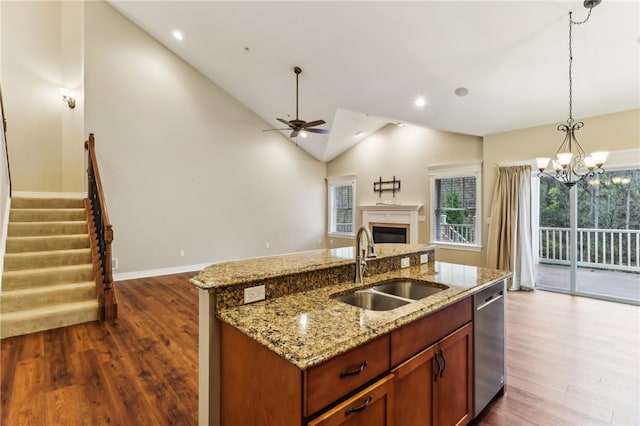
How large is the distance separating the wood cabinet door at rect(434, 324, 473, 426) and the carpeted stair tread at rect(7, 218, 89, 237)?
5120 mm

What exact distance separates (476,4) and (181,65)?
221 inches

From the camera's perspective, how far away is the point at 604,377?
2594 mm

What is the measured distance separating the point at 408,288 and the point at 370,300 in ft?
1.33

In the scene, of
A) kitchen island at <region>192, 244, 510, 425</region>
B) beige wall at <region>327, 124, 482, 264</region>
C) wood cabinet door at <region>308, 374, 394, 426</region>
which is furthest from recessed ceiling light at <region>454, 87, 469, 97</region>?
wood cabinet door at <region>308, 374, 394, 426</region>

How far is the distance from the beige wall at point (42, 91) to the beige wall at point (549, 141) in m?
7.66

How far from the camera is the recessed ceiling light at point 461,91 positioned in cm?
469

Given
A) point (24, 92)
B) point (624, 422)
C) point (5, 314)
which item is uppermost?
point (24, 92)

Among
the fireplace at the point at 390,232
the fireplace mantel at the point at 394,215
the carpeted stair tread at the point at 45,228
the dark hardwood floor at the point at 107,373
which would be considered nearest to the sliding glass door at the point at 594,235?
the fireplace mantel at the point at 394,215

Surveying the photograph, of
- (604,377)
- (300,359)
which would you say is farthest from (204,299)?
(604,377)

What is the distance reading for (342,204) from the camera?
29.3ft

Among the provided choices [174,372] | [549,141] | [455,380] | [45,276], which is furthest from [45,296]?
[549,141]

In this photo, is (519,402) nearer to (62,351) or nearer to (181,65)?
(62,351)

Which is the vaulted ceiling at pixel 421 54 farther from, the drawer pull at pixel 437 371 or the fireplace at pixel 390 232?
the drawer pull at pixel 437 371

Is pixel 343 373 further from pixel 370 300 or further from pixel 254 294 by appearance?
pixel 370 300
